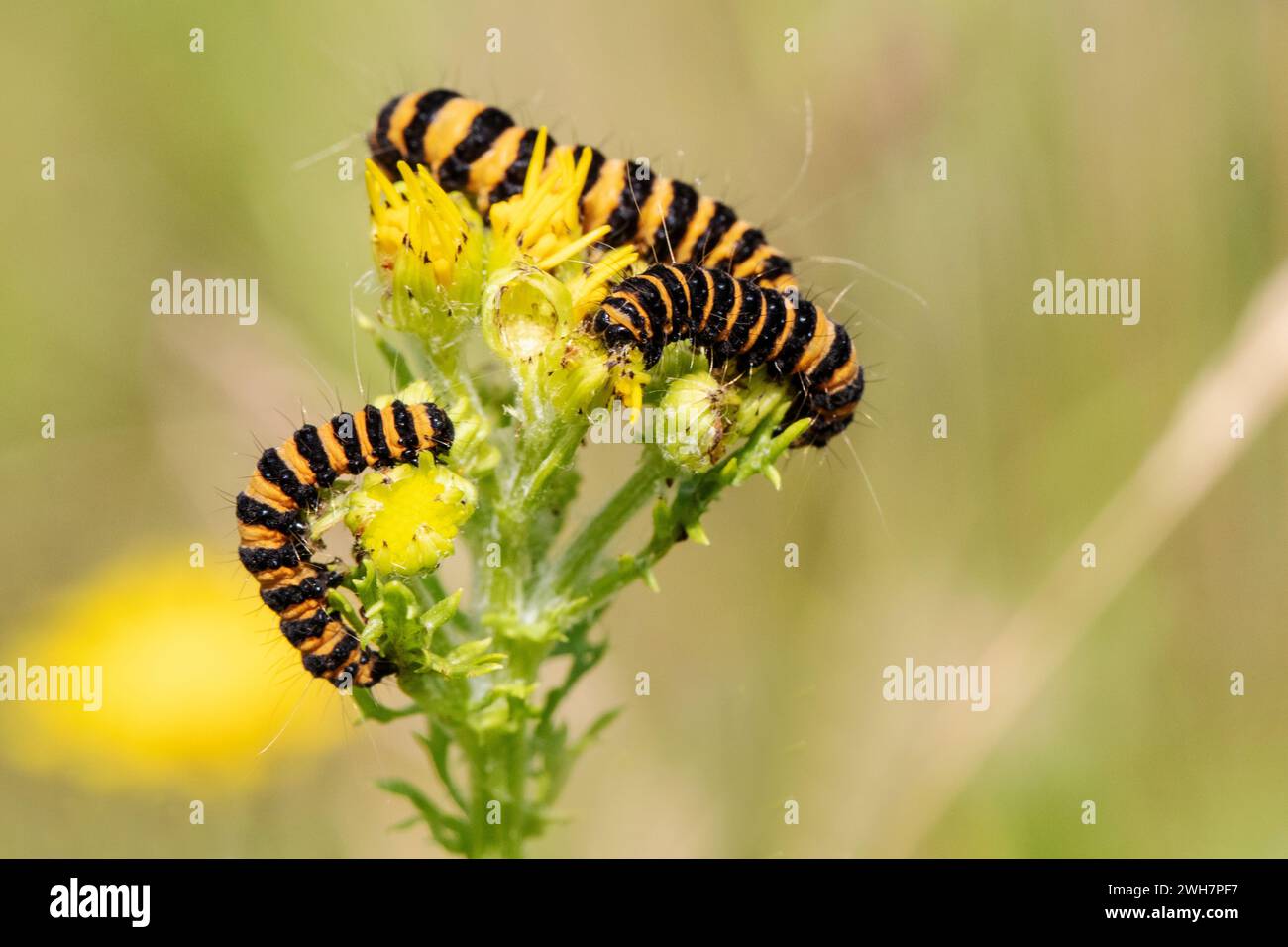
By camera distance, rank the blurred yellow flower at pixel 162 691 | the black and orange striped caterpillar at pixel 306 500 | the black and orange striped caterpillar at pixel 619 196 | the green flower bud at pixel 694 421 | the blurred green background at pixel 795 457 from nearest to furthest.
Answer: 1. the black and orange striped caterpillar at pixel 306 500
2. the green flower bud at pixel 694 421
3. the black and orange striped caterpillar at pixel 619 196
4. the blurred yellow flower at pixel 162 691
5. the blurred green background at pixel 795 457

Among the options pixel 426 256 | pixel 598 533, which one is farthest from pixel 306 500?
pixel 598 533

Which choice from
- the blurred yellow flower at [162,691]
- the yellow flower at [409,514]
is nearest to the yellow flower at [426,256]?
the yellow flower at [409,514]

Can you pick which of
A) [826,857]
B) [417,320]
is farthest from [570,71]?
[826,857]

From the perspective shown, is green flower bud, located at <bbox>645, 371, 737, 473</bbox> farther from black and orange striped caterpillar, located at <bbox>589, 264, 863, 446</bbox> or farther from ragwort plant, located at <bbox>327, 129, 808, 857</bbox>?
black and orange striped caterpillar, located at <bbox>589, 264, 863, 446</bbox>

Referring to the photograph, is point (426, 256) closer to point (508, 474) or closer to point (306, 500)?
point (508, 474)

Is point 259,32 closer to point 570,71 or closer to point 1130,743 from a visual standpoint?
point 570,71

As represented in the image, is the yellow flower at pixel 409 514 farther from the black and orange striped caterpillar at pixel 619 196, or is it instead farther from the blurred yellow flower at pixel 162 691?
the blurred yellow flower at pixel 162 691
